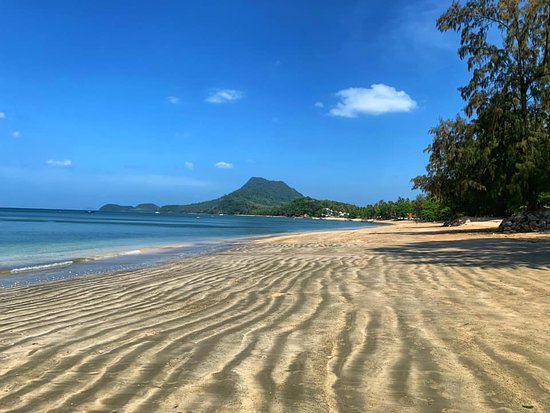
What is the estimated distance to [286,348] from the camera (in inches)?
170

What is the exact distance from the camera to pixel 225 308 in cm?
653

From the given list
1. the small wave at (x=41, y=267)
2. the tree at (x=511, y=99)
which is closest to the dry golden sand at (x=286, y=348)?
the small wave at (x=41, y=267)

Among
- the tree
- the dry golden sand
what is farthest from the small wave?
the tree

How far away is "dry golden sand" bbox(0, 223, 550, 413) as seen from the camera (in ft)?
10.2

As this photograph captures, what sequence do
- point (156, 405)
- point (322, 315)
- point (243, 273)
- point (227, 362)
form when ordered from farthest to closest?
point (243, 273) < point (322, 315) < point (227, 362) < point (156, 405)

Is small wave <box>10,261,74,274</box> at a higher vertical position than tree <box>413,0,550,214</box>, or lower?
lower

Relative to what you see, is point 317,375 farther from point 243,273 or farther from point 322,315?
point 243,273

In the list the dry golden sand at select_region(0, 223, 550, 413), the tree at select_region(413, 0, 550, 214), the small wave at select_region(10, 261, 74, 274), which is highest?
the tree at select_region(413, 0, 550, 214)

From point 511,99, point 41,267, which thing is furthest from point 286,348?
point 511,99

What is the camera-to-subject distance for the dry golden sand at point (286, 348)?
3.11m

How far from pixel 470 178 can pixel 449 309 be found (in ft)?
79.5

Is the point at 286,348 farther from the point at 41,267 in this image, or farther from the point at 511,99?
the point at 511,99

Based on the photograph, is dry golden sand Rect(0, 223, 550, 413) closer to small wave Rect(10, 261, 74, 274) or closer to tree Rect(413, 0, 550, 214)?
small wave Rect(10, 261, 74, 274)

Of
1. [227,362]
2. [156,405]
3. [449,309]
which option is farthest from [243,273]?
[156,405]
